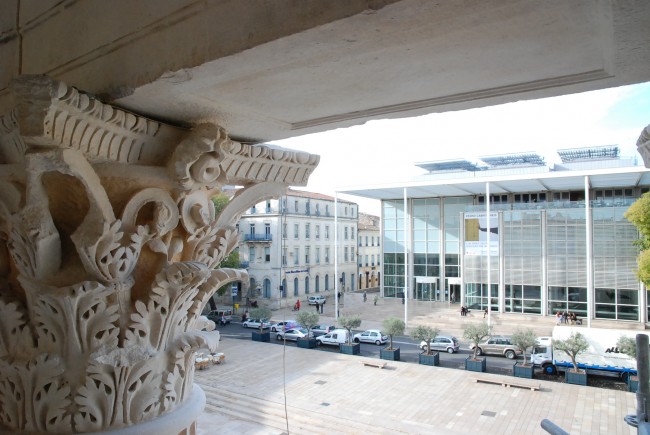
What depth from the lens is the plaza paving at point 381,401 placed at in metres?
9.32

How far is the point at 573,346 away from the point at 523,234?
294 inches

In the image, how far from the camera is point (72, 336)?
67.6 inches

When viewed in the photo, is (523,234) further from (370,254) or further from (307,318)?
(307,318)

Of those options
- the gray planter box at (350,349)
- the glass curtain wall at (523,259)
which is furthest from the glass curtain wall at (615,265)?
the gray planter box at (350,349)

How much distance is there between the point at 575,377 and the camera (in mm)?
12188

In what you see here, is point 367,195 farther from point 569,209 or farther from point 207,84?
point 207,84

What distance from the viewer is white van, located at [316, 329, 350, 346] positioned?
54.5ft

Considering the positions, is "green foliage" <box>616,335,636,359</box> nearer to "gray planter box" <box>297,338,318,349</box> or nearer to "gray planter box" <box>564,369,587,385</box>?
"gray planter box" <box>564,369,587,385</box>

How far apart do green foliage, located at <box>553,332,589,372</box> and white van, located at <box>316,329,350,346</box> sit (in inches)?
264

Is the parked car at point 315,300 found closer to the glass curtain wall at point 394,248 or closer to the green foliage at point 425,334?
the green foliage at point 425,334

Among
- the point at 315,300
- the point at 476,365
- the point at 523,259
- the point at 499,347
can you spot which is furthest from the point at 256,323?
the point at 523,259

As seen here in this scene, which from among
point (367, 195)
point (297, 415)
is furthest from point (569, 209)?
point (297, 415)

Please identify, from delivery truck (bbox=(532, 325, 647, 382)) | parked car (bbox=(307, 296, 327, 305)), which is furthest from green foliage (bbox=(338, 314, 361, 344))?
delivery truck (bbox=(532, 325, 647, 382))

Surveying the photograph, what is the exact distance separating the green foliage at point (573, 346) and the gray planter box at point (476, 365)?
196 centimetres
